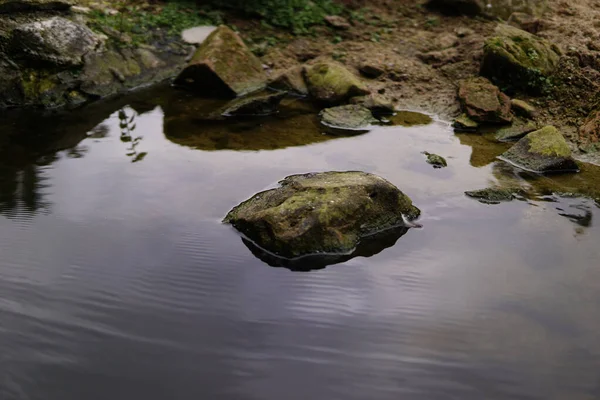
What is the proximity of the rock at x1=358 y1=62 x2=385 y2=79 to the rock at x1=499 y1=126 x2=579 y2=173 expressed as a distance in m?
2.91

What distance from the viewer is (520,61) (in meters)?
7.58

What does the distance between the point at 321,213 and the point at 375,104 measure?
3658mm

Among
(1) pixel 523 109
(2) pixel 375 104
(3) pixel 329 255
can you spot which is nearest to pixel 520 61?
(1) pixel 523 109

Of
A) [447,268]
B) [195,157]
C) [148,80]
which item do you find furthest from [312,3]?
[447,268]

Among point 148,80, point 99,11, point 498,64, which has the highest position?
point 498,64

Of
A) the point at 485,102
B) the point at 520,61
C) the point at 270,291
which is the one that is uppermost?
the point at 520,61

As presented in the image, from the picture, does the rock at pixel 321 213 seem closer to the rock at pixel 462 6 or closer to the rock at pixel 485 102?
the rock at pixel 485 102

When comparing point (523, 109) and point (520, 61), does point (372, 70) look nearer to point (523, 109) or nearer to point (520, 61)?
point (520, 61)

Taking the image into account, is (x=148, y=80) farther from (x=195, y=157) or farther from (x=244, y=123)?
(x=195, y=157)

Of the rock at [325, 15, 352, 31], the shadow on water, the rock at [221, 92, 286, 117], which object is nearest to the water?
the shadow on water

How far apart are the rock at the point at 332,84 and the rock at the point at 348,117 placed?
0.31 meters

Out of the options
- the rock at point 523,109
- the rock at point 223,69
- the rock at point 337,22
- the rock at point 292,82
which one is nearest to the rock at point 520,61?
the rock at point 523,109

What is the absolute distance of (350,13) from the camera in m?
10.2

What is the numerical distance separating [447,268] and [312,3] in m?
7.18
